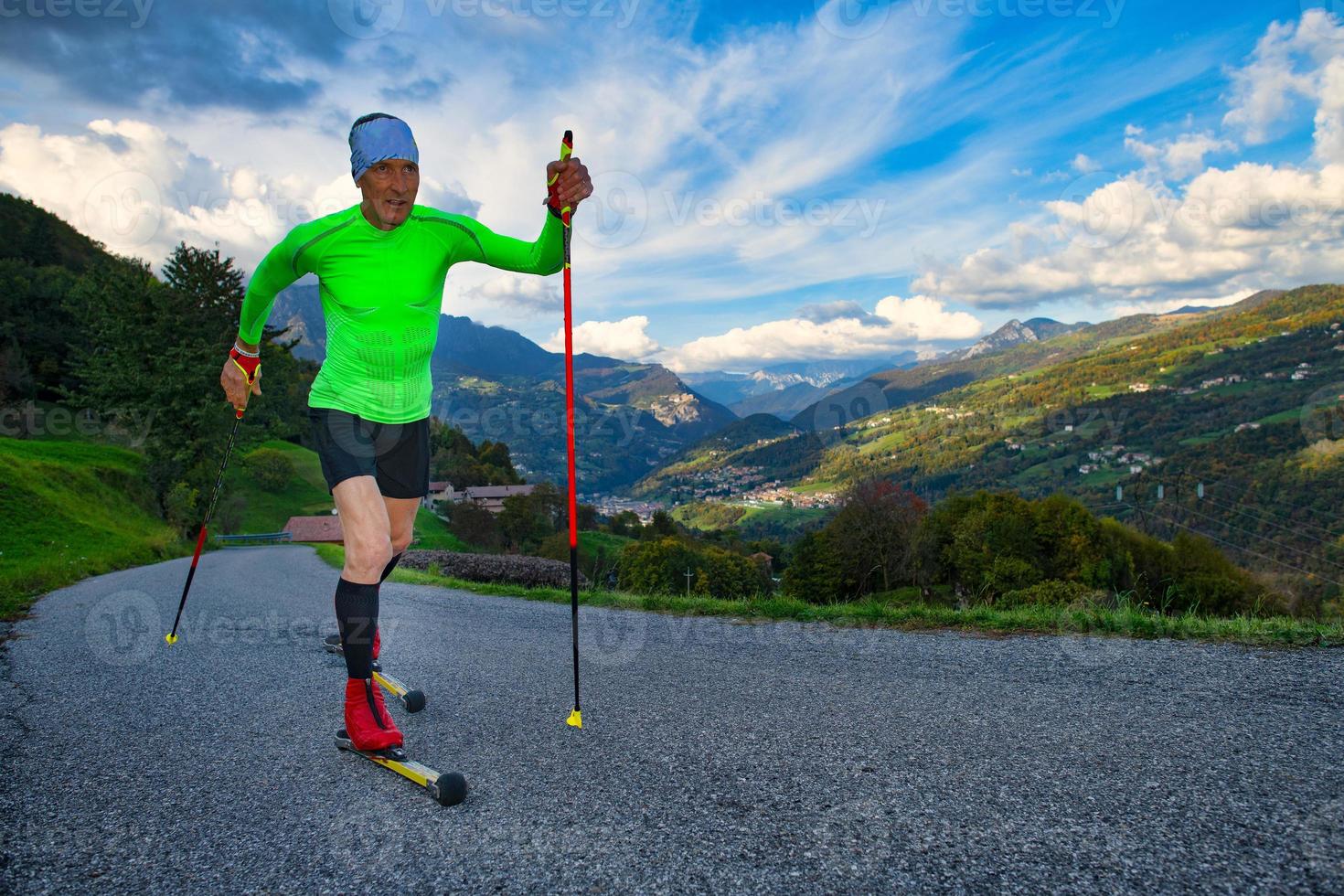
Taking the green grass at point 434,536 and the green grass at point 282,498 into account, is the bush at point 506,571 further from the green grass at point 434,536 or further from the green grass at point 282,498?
the green grass at point 282,498

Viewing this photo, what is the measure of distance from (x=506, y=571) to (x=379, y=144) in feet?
32.4

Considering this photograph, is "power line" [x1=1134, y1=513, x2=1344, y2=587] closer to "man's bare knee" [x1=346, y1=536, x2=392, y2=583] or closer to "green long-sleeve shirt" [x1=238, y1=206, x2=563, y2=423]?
"green long-sleeve shirt" [x1=238, y1=206, x2=563, y2=423]

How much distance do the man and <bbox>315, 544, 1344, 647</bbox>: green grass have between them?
4306mm

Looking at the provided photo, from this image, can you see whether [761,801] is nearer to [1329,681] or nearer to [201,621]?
[1329,681]

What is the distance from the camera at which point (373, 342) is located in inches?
140

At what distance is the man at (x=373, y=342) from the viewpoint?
3389mm

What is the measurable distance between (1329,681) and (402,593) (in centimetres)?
1000

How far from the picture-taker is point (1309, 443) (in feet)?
448

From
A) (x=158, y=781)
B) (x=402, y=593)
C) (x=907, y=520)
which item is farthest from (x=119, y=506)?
(x=907, y=520)

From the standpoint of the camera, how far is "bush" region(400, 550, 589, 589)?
1190cm

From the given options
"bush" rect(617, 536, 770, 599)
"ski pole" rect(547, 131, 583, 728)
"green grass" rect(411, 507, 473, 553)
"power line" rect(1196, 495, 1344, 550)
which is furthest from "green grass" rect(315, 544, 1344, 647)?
"power line" rect(1196, 495, 1344, 550)

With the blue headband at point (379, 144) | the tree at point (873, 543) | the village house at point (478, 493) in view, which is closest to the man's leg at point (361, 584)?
the blue headband at point (379, 144)

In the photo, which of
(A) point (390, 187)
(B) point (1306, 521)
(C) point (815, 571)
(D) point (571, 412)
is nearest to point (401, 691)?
(D) point (571, 412)

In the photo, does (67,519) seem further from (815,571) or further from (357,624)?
(815,571)
